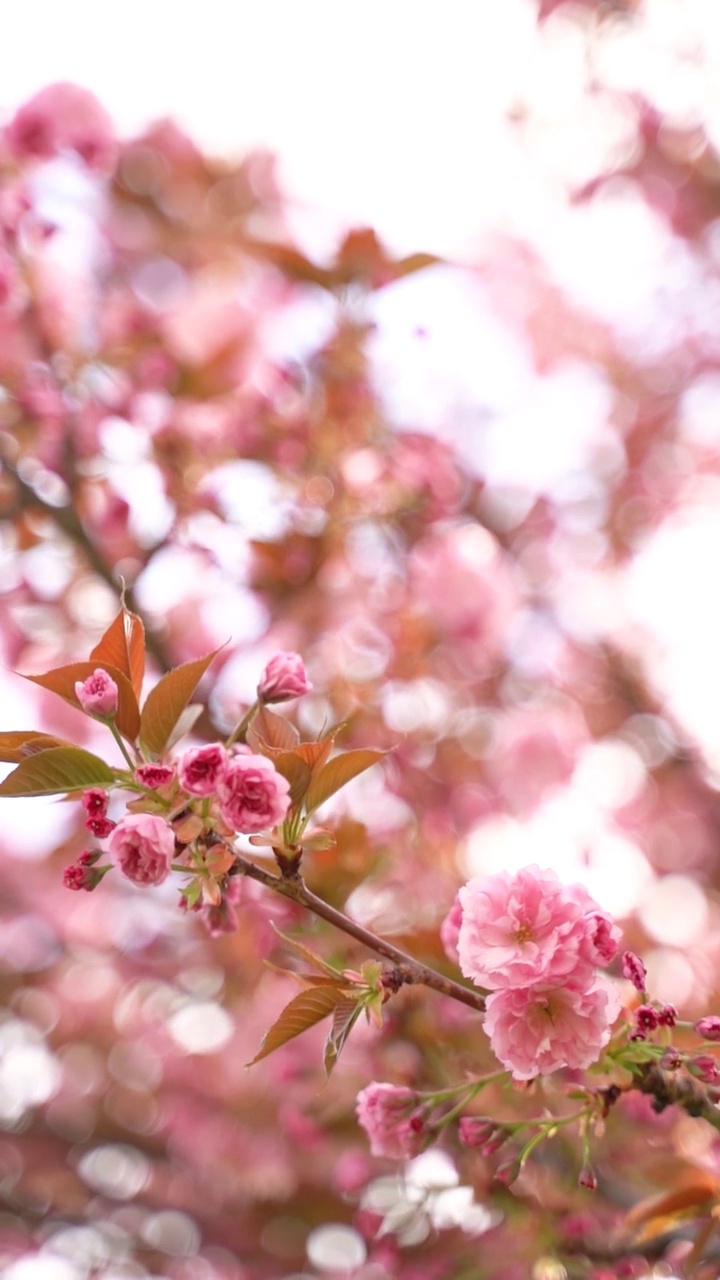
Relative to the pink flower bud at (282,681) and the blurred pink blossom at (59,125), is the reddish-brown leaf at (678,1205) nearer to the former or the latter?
the pink flower bud at (282,681)

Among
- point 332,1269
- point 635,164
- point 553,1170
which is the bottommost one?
point 332,1269

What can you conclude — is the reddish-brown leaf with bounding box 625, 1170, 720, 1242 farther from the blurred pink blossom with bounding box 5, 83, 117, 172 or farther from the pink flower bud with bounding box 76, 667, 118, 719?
the blurred pink blossom with bounding box 5, 83, 117, 172

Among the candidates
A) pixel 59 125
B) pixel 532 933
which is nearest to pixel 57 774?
pixel 532 933

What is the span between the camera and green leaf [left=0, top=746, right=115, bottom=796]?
69cm

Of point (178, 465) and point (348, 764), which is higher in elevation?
point (348, 764)

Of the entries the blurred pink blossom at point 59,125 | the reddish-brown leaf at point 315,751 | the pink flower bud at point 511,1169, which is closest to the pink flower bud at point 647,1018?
the pink flower bud at point 511,1169

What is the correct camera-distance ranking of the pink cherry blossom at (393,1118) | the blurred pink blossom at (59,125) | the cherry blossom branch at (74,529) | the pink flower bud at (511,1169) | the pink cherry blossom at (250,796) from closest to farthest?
1. the pink cherry blossom at (250,796)
2. the pink flower bud at (511,1169)
3. the pink cherry blossom at (393,1118)
4. the cherry blossom branch at (74,529)
5. the blurred pink blossom at (59,125)

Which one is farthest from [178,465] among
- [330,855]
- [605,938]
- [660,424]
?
[660,424]

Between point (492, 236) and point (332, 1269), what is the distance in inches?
99.5

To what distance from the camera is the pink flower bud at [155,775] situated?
2.22 feet

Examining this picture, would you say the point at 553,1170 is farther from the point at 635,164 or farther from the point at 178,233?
the point at 635,164

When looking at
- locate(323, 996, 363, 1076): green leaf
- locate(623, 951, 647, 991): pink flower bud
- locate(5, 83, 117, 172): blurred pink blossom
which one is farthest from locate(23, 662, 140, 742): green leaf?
locate(5, 83, 117, 172): blurred pink blossom

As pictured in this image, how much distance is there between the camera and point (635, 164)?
8.54 ft

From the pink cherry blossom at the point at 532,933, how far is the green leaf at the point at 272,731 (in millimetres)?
161
